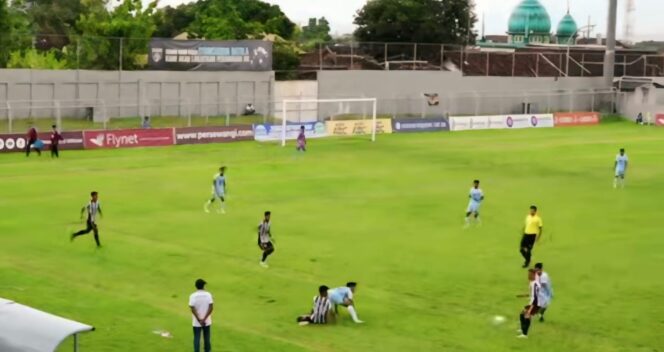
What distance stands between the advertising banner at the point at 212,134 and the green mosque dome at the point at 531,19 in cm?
9925

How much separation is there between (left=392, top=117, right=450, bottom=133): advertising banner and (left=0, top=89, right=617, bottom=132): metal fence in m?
6.15

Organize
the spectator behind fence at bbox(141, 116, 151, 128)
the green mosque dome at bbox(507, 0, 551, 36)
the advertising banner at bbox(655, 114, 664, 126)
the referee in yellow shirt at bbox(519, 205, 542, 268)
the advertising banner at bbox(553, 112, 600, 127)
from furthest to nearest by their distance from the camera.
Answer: the green mosque dome at bbox(507, 0, 551, 36) < the advertising banner at bbox(655, 114, 664, 126) < the advertising banner at bbox(553, 112, 600, 127) < the spectator behind fence at bbox(141, 116, 151, 128) < the referee in yellow shirt at bbox(519, 205, 542, 268)

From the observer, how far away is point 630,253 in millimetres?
30609

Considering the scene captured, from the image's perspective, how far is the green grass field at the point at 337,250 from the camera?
22.0m

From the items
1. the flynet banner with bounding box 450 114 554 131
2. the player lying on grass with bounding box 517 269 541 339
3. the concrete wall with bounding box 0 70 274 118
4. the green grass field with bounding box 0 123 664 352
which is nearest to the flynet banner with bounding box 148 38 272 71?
the concrete wall with bounding box 0 70 274 118

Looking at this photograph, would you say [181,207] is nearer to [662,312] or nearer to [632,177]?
[662,312]

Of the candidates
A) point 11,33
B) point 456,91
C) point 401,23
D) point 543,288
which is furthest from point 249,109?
point 543,288

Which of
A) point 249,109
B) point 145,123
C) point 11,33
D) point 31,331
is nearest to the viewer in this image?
point 31,331

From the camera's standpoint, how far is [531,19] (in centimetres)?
15450

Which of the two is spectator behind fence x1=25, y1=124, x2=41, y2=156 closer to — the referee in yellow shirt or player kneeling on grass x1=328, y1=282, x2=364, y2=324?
the referee in yellow shirt

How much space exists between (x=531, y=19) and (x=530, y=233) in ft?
428

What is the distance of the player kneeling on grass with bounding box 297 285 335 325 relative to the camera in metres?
22.0

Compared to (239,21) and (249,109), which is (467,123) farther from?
(239,21)

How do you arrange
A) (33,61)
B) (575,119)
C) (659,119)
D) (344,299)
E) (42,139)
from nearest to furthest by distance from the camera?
(344,299) < (42,139) < (33,61) < (575,119) < (659,119)
